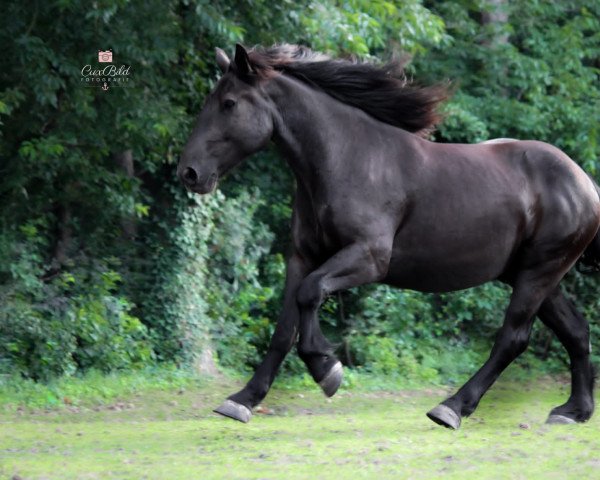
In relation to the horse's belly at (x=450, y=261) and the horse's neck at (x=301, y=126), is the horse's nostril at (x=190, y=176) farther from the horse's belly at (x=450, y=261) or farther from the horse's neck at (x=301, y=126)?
the horse's belly at (x=450, y=261)

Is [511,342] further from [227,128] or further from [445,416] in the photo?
[227,128]

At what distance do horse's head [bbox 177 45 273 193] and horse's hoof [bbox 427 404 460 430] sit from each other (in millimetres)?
2093

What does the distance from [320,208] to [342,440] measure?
1.60 m

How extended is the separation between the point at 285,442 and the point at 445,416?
1076 millimetres

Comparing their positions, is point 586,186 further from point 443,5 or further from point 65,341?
point 443,5

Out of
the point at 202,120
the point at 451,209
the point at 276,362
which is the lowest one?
the point at 276,362

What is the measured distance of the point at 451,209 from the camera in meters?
7.49

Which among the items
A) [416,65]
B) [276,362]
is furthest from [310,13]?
[276,362]

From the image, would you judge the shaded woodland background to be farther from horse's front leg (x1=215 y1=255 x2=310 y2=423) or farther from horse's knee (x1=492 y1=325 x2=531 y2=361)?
horse's front leg (x1=215 y1=255 x2=310 y2=423)

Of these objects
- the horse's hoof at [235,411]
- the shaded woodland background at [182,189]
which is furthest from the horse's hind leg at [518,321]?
the shaded woodland background at [182,189]

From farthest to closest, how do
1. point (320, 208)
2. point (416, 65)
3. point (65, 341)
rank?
point (416, 65) → point (65, 341) → point (320, 208)

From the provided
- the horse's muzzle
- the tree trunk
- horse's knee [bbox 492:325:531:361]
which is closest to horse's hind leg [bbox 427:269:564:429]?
horse's knee [bbox 492:325:531:361]
